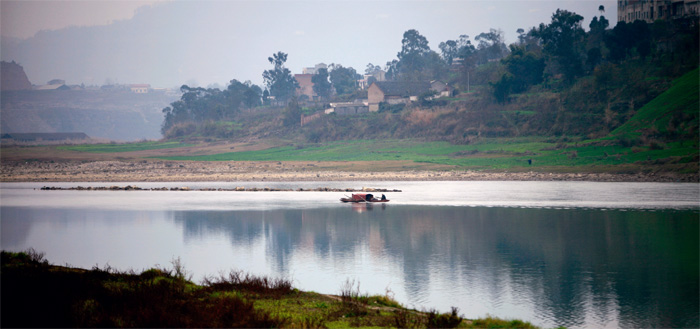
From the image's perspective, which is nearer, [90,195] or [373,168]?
[90,195]

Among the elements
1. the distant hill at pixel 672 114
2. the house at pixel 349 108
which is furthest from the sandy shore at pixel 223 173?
the house at pixel 349 108

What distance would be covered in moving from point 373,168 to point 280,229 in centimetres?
5135

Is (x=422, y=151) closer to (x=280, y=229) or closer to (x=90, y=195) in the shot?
(x=90, y=195)

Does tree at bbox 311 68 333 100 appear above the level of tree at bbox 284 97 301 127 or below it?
above

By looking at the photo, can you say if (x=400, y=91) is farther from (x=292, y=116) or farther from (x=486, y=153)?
(x=486, y=153)

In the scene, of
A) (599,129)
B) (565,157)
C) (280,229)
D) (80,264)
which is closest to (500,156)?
(565,157)

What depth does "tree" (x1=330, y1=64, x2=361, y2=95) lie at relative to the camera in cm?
16530

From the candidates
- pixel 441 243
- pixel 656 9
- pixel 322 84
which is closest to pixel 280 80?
pixel 322 84

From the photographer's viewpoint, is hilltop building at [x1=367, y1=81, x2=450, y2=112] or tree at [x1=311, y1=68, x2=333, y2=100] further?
tree at [x1=311, y1=68, x2=333, y2=100]

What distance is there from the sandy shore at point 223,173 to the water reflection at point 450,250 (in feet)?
105

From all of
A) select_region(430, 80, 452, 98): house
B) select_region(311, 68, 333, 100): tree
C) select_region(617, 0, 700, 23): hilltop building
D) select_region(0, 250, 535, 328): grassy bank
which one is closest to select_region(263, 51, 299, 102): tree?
select_region(311, 68, 333, 100): tree

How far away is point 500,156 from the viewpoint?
91.1m

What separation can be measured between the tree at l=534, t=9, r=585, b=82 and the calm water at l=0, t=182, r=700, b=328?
49509 mm

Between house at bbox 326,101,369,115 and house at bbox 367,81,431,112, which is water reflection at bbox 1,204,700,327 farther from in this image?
house at bbox 367,81,431,112
